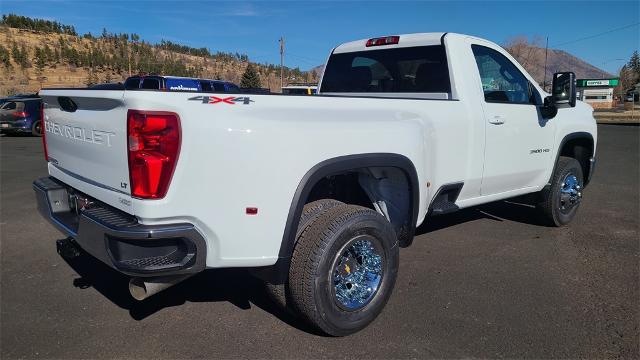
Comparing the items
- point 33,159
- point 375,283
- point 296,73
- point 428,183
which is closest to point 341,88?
point 428,183

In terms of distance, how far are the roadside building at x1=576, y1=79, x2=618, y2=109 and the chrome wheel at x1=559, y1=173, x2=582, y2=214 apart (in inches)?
2921

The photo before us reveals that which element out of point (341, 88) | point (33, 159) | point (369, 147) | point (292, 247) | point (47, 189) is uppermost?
point (341, 88)

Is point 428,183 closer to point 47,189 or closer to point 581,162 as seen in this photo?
point 47,189

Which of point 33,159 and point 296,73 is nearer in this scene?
point 33,159

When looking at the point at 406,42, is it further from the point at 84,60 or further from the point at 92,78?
the point at 84,60

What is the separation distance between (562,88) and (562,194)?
1.40 metres

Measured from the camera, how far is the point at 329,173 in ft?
9.77

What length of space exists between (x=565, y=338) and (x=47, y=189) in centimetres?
361

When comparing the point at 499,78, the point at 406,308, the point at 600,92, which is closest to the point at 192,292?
the point at 406,308

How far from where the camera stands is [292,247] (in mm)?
2916

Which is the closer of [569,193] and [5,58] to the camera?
[569,193]

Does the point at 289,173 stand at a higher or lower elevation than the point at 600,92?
lower

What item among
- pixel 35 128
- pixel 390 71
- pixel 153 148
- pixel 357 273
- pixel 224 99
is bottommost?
pixel 35 128

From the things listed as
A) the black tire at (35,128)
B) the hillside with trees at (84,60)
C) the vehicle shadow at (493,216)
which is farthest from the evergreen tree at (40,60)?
the vehicle shadow at (493,216)
